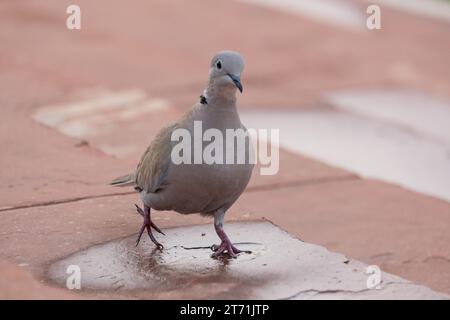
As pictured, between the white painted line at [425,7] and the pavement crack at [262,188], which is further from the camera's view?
the white painted line at [425,7]

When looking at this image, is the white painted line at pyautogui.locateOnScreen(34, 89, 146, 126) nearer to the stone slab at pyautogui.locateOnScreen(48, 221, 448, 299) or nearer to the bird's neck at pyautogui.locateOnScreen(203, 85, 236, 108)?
the stone slab at pyautogui.locateOnScreen(48, 221, 448, 299)

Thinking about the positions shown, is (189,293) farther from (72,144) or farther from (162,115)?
(162,115)

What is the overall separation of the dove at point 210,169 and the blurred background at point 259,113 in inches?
21.0

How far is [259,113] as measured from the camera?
8.06 metres

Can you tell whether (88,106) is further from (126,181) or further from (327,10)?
(327,10)

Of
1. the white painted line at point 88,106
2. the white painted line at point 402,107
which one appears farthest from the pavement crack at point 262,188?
the white painted line at point 402,107

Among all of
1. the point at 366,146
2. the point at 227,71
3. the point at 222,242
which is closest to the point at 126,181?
the point at 222,242

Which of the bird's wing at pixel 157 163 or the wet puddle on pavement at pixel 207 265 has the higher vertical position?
the bird's wing at pixel 157 163

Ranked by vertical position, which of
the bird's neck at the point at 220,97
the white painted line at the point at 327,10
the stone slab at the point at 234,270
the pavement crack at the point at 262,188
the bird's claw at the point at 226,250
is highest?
the white painted line at the point at 327,10

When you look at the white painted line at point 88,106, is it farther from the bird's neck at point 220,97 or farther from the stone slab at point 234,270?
the bird's neck at point 220,97

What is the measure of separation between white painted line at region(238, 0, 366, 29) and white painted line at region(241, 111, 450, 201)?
3464 mm

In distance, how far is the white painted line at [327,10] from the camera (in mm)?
11516

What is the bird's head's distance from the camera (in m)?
4.09

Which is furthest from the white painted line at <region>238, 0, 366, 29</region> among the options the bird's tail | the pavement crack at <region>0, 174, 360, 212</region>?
the bird's tail
